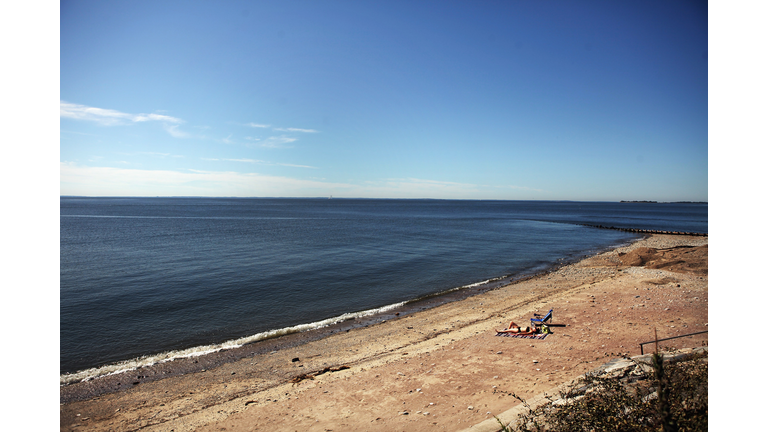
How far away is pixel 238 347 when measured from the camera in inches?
528

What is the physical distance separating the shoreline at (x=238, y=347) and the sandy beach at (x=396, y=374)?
0.13m

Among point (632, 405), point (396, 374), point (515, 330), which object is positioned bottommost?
point (396, 374)

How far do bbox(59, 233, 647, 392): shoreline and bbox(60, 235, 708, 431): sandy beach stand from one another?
13 cm

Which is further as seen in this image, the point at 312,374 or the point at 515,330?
the point at 515,330

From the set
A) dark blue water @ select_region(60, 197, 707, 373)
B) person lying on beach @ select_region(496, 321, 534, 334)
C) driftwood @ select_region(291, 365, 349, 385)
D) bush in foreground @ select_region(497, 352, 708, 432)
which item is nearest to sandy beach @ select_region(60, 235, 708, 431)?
driftwood @ select_region(291, 365, 349, 385)

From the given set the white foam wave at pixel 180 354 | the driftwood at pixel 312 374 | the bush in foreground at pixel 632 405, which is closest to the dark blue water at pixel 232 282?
the white foam wave at pixel 180 354

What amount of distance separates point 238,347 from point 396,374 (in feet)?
23.4

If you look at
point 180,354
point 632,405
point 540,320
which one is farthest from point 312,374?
point 540,320

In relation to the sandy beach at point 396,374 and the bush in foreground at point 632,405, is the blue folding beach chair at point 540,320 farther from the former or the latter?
the bush in foreground at point 632,405

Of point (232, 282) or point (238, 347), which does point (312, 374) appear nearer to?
point (238, 347)

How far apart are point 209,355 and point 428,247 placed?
27.2m

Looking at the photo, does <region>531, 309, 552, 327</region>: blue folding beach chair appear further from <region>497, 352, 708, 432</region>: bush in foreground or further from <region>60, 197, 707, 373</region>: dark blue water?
<region>60, 197, 707, 373</region>: dark blue water

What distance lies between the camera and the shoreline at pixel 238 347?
440 inches
